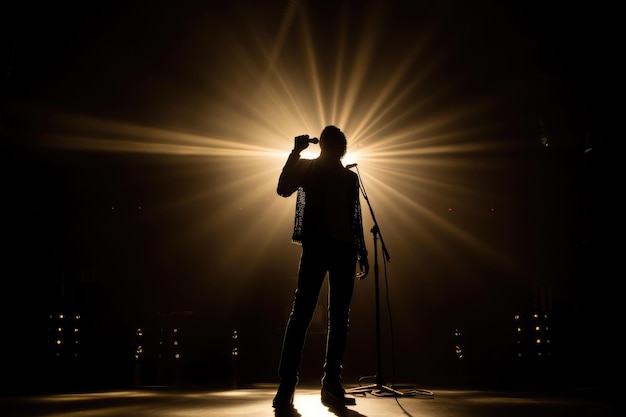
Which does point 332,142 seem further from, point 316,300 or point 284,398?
point 284,398

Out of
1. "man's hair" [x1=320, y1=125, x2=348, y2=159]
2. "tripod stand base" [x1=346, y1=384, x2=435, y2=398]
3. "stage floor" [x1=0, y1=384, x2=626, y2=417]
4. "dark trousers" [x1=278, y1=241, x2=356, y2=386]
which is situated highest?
"man's hair" [x1=320, y1=125, x2=348, y2=159]

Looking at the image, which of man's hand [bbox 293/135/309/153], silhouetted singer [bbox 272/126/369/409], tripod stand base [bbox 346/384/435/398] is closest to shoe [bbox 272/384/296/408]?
silhouetted singer [bbox 272/126/369/409]

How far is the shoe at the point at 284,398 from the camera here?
67.9 inches

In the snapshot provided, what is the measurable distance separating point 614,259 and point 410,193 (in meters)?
3.01

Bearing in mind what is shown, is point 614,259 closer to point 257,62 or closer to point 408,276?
point 408,276

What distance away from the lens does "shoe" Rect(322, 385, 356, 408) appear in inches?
71.1

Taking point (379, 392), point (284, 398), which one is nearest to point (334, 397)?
point (284, 398)

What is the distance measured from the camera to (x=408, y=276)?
684 centimetres

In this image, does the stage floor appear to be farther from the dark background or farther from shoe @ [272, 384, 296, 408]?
the dark background

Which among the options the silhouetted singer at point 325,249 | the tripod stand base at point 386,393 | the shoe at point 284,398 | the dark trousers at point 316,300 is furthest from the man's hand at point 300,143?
the tripod stand base at point 386,393

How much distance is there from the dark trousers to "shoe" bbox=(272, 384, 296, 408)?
2cm

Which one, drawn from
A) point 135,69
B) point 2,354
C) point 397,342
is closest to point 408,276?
point 397,342

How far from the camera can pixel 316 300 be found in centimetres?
187

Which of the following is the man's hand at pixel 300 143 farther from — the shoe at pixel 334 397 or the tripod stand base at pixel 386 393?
the tripod stand base at pixel 386 393
